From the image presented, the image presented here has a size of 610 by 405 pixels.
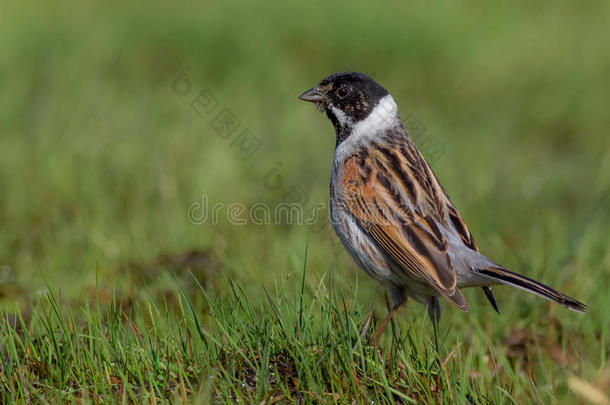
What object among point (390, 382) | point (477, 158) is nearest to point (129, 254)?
point (390, 382)

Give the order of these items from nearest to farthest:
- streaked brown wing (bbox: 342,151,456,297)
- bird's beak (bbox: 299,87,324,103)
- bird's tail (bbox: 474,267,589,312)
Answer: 1. bird's tail (bbox: 474,267,589,312)
2. streaked brown wing (bbox: 342,151,456,297)
3. bird's beak (bbox: 299,87,324,103)

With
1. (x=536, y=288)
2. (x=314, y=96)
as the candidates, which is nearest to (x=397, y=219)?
(x=536, y=288)

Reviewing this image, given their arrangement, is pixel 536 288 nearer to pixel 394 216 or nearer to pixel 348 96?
pixel 394 216

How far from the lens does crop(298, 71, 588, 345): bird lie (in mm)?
4348

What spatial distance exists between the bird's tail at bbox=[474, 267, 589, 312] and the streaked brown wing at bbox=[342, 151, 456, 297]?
0.26 meters

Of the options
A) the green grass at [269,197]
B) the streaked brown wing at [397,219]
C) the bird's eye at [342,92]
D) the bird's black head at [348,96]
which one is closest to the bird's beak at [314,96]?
the bird's black head at [348,96]

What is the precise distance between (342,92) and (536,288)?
2.03 m

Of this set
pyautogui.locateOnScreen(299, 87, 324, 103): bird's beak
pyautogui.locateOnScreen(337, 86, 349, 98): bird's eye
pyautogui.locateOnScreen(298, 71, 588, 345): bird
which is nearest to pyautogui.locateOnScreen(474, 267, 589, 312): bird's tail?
pyautogui.locateOnScreen(298, 71, 588, 345): bird

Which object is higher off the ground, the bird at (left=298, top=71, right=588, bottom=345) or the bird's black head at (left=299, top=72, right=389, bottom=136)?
the bird's black head at (left=299, top=72, right=389, bottom=136)

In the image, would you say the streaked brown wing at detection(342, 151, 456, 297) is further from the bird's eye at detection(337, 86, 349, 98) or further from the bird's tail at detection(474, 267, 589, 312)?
the bird's eye at detection(337, 86, 349, 98)

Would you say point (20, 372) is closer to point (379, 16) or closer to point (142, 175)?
point (142, 175)

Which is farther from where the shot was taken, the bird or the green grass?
the bird

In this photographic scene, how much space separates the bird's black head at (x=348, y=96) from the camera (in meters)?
5.18

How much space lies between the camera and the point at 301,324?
150 inches
